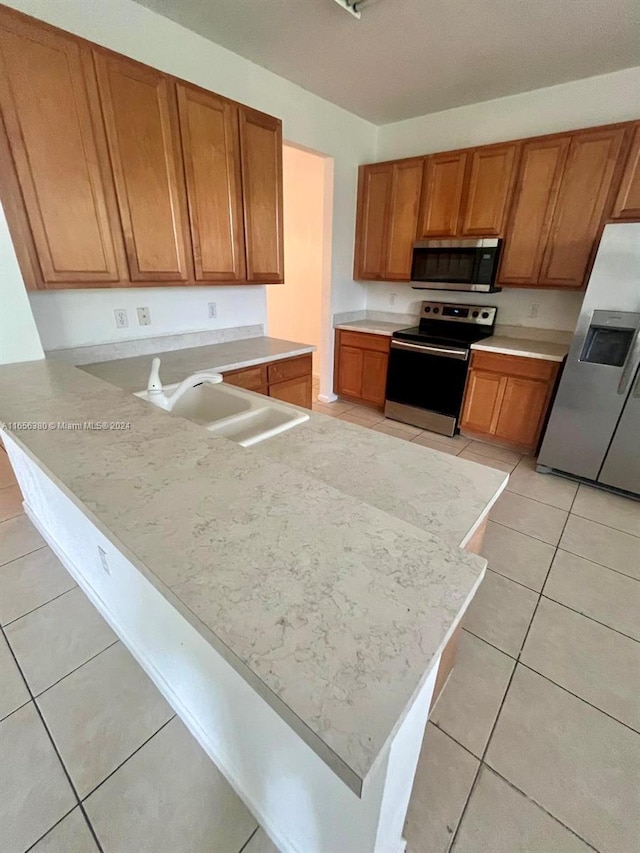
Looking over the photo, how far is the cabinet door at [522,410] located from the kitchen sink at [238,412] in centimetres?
224

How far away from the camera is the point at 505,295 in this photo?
3293 mm

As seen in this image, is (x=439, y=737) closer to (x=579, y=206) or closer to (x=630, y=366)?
(x=630, y=366)

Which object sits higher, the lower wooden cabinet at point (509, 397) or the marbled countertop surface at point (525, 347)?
the marbled countertop surface at point (525, 347)

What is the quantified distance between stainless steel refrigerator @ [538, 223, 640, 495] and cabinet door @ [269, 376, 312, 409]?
183 cm

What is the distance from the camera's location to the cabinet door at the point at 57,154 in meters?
1.46

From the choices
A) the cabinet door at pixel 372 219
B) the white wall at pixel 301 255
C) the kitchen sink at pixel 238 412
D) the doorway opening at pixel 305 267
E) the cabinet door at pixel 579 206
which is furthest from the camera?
the white wall at pixel 301 255

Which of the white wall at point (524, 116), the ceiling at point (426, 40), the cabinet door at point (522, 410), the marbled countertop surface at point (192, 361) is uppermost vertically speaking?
the ceiling at point (426, 40)

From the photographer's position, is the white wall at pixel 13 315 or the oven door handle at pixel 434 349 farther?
the oven door handle at pixel 434 349

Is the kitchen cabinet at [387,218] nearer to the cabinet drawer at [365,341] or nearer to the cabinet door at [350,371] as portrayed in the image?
the cabinet drawer at [365,341]

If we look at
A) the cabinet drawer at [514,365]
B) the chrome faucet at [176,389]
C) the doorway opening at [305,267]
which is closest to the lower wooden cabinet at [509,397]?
the cabinet drawer at [514,365]

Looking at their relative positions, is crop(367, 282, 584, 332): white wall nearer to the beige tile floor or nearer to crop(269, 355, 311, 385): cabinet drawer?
crop(269, 355, 311, 385): cabinet drawer

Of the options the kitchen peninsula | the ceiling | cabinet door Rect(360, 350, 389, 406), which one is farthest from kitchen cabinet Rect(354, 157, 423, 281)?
the kitchen peninsula

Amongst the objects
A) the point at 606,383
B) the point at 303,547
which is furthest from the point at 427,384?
the point at 303,547

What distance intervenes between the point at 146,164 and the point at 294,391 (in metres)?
1.55
